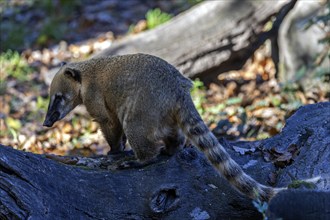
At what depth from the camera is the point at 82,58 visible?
10883mm

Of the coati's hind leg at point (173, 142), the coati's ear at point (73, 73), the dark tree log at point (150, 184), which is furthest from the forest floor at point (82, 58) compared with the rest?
the dark tree log at point (150, 184)

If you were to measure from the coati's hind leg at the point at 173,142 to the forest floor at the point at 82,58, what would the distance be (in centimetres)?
240

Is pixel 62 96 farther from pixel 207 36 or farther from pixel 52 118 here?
pixel 207 36

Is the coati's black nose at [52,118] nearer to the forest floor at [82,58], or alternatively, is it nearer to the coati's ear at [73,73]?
the coati's ear at [73,73]

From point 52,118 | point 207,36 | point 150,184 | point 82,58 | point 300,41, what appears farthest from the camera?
point 82,58

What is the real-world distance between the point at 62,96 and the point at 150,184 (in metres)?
1.92

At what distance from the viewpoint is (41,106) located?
9750mm

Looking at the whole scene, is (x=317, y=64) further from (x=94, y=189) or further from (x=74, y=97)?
(x=94, y=189)

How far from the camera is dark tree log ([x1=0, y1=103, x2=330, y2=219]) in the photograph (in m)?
4.21

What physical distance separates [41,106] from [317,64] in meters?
4.19

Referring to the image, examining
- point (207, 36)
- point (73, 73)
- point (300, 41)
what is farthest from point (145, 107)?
point (300, 41)

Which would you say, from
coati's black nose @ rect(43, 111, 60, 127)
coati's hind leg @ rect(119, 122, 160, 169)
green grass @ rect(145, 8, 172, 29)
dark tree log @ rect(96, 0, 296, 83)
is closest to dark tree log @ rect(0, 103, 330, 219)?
coati's hind leg @ rect(119, 122, 160, 169)

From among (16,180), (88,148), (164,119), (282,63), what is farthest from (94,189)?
(282,63)

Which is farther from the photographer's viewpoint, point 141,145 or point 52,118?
point 52,118
